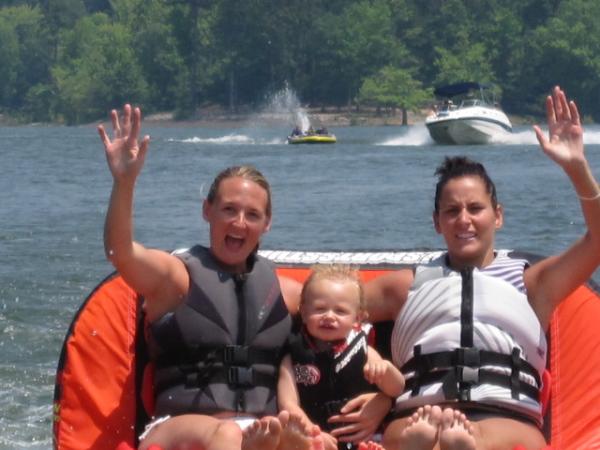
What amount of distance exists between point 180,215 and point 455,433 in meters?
11.3

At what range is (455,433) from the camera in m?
3.38

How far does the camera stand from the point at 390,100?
56.4 meters

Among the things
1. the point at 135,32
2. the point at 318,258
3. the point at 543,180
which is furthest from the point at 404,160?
the point at 135,32

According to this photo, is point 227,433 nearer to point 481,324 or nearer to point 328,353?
point 328,353

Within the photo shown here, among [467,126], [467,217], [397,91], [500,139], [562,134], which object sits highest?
[562,134]

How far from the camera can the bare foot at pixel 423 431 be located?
3.40 metres

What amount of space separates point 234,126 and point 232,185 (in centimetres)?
5295

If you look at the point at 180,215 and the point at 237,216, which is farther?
the point at 180,215

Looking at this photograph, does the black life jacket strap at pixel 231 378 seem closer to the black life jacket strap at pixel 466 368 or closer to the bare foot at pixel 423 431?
the black life jacket strap at pixel 466 368

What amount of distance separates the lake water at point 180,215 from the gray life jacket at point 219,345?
110 cm

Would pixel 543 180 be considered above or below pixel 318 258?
below

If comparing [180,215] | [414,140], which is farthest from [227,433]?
[414,140]

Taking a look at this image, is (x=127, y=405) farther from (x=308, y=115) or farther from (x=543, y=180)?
(x=308, y=115)

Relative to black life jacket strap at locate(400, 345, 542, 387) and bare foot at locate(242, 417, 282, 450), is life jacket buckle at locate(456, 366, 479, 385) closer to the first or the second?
black life jacket strap at locate(400, 345, 542, 387)
